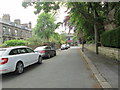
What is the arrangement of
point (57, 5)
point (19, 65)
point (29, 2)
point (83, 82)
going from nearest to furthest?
point (83, 82) → point (19, 65) → point (29, 2) → point (57, 5)

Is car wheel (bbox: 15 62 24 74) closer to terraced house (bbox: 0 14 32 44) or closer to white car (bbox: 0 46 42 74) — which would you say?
white car (bbox: 0 46 42 74)

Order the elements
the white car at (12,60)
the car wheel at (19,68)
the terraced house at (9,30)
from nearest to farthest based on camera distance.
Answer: the white car at (12,60)
the car wheel at (19,68)
the terraced house at (9,30)

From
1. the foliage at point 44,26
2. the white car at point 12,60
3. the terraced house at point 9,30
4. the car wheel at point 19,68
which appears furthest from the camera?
the foliage at point 44,26

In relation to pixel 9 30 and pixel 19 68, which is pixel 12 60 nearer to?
pixel 19 68

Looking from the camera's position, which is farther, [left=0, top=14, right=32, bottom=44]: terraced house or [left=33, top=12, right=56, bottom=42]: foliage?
[left=33, top=12, right=56, bottom=42]: foliage

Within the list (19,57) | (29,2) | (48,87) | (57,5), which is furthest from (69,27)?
(48,87)

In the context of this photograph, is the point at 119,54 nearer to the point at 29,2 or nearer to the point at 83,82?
the point at 83,82

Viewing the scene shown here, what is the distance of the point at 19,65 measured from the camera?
5562mm

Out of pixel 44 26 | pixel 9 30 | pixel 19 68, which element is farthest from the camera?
pixel 44 26

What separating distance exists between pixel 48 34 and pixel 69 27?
824cm

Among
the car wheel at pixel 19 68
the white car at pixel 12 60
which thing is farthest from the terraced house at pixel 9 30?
the car wheel at pixel 19 68

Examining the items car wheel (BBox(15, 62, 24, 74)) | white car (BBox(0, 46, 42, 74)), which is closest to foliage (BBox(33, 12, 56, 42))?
white car (BBox(0, 46, 42, 74))

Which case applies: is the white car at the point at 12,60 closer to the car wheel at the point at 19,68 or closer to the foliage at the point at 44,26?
the car wheel at the point at 19,68

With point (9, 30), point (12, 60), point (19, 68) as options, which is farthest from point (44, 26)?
point (12, 60)
